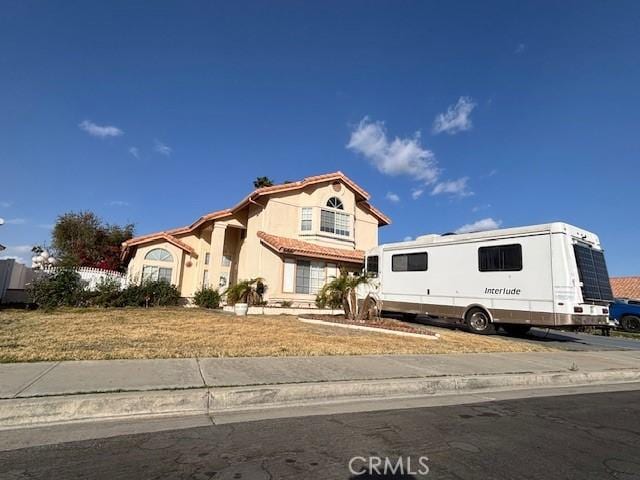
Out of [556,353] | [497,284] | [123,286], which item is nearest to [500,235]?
[497,284]

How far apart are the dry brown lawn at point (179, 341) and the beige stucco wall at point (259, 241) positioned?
7348 mm

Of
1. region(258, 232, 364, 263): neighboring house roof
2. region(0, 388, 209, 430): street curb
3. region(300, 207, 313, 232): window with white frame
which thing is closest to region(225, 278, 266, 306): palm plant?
region(258, 232, 364, 263): neighboring house roof

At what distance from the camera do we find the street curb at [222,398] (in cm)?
419

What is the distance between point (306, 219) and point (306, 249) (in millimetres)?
2650

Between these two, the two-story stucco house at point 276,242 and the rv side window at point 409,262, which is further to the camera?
the two-story stucco house at point 276,242

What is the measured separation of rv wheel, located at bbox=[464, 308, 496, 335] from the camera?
13945 millimetres

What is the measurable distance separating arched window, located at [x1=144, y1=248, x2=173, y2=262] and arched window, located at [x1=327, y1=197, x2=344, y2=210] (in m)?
9.88

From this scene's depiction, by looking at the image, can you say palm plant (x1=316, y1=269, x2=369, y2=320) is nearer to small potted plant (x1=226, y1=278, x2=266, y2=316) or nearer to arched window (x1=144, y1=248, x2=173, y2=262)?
small potted plant (x1=226, y1=278, x2=266, y2=316)

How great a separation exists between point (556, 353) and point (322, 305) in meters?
10.5

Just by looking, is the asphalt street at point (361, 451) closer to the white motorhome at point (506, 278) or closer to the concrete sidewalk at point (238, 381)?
the concrete sidewalk at point (238, 381)

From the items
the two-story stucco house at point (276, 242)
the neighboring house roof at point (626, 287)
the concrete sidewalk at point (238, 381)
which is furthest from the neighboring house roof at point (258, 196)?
the neighboring house roof at point (626, 287)

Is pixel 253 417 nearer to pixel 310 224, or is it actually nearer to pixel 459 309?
pixel 459 309

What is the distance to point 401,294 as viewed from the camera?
16.6m

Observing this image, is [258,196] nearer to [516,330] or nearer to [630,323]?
[516,330]
